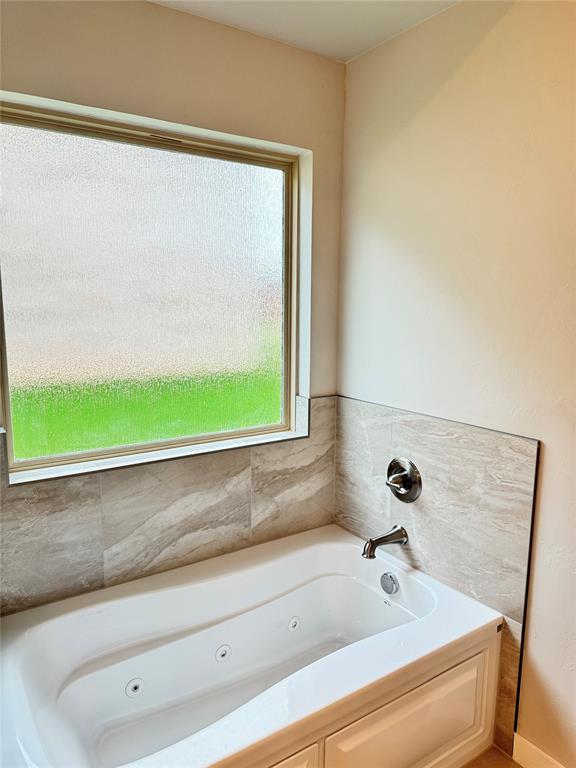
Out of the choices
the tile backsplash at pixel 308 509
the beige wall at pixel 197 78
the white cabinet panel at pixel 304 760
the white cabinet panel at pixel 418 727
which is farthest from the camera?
the tile backsplash at pixel 308 509

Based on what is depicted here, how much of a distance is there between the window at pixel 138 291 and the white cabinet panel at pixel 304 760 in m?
1.16

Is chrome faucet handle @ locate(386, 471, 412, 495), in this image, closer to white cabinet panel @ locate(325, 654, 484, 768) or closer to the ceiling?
white cabinet panel @ locate(325, 654, 484, 768)

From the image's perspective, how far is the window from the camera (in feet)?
5.64

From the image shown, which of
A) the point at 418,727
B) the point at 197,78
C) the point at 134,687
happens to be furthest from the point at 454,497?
the point at 197,78

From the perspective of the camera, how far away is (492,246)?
5.39ft

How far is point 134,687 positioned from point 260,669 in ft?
1.61

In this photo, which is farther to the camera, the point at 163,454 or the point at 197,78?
the point at 163,454

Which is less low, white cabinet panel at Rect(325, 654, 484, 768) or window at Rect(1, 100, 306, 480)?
window at Rect(1, 100, 306, 480)

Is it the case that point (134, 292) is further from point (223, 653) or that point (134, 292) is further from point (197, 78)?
point (223, 653)

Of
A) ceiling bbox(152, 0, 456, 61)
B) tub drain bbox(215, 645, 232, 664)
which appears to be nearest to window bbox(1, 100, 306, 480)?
ceiling bbox(152, 0, 456, 61)

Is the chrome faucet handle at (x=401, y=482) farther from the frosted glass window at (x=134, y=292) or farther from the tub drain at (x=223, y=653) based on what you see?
the tub drain at (x=223, y=653)

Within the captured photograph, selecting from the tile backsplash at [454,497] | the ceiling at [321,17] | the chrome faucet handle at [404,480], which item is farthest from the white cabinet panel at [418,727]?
the ceiling at [321,17]

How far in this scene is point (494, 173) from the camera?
1616 mm

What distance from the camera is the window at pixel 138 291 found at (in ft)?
5.64
